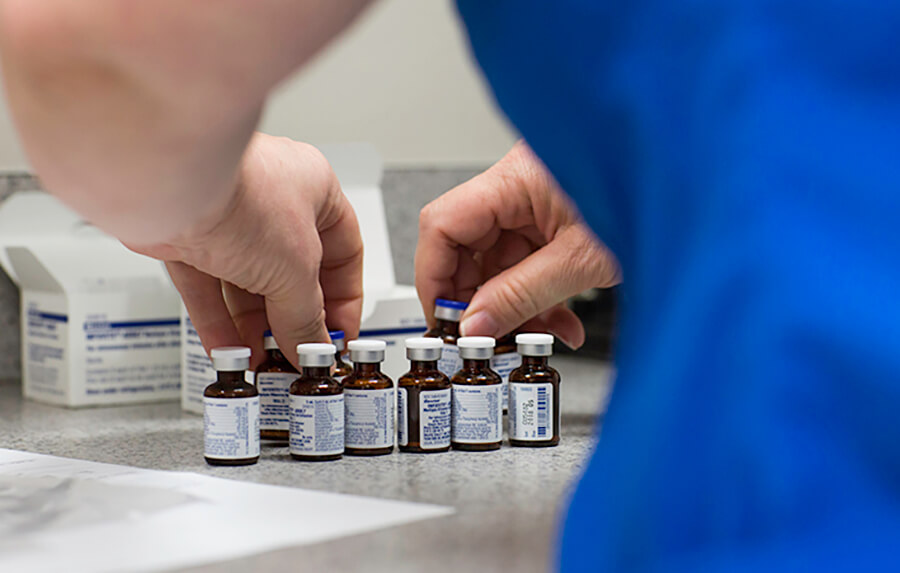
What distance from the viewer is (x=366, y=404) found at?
96cm

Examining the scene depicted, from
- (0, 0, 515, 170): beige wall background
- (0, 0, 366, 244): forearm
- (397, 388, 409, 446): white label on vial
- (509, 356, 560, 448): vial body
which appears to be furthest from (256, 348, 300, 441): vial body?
(0, 0, 515, 170): beige wall background

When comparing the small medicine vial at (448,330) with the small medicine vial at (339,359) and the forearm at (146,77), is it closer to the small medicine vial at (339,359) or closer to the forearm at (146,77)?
the small medicine vial at (339,359)

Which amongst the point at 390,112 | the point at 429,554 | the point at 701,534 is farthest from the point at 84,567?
the point at 390,112

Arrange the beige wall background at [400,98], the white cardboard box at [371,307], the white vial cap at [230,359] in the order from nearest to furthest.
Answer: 1. the white vial cap at [230,359]
2. the white cardboard box at [371,307]
3. the beige wall background at [400,98]

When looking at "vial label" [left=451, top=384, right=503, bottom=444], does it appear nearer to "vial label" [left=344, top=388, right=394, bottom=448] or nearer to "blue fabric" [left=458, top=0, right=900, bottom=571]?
"vial label" [left=344, top=388, right=394, bottom=448]

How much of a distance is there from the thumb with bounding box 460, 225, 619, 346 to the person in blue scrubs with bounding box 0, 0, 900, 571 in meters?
0.60

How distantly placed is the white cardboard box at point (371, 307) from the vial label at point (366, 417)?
0.22 metres

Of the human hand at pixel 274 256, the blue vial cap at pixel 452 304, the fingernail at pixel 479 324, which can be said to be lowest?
the fingernail at pixel 479 324

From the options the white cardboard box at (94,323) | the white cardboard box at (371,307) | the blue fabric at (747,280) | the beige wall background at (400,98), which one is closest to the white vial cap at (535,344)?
the white cardboard box at (371,307)

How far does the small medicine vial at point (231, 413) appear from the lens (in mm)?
908

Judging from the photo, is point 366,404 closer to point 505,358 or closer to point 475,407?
point 475,407

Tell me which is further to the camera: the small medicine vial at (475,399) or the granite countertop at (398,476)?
the small medicine vial at (475,399)

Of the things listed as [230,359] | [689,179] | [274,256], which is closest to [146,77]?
[689,179]

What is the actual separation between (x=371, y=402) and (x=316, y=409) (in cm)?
6
